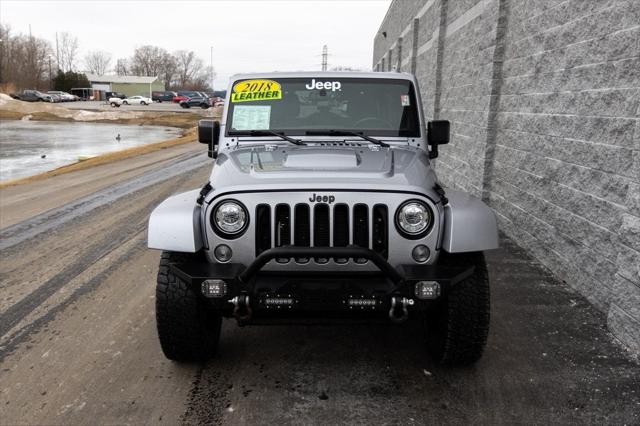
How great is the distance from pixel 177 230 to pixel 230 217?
309 mm

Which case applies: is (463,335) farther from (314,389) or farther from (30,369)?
(30,369)

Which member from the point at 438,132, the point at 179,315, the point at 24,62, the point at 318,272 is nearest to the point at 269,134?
the point at 438,132

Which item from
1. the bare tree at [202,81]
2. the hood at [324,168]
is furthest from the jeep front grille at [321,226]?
the bare tree at [202,81]

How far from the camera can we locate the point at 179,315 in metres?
3.32

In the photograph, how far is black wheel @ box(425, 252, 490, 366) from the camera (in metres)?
3.30

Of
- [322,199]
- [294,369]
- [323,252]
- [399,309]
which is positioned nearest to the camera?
[323,252]

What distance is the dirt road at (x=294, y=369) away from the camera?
314cm

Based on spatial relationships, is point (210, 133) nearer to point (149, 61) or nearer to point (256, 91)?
point (256, 91)

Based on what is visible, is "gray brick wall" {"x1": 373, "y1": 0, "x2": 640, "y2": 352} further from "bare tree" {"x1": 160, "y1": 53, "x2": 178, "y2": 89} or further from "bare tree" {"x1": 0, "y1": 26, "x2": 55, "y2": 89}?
"bare tree" {"x1": 160, "y1": 53, "x2": 178, "y2": 89}

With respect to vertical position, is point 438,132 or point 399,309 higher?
point 438,132

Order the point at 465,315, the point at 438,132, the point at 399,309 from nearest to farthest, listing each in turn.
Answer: the point at 399,309 < the point at 465,315 < the point at 438,132

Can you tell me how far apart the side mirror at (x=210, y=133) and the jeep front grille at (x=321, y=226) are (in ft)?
5.15

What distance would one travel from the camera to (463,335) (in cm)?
337

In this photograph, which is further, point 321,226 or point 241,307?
point 321,226
